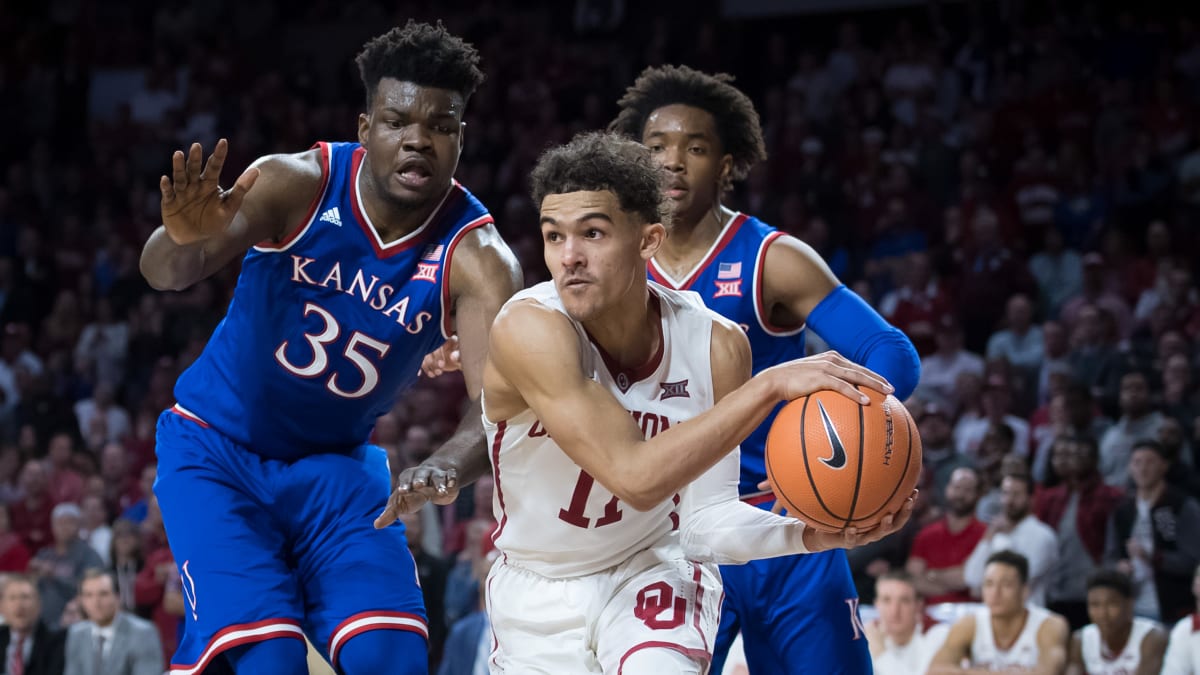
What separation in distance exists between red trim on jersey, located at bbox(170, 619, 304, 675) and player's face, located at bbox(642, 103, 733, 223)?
1822mm

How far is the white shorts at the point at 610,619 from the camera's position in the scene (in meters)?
3.51

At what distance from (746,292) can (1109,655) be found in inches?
141

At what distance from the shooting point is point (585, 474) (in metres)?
3.73

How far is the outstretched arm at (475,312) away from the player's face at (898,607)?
356 centimetres

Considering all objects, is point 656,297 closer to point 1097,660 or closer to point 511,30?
point 1097,660

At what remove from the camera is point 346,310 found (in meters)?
4.30

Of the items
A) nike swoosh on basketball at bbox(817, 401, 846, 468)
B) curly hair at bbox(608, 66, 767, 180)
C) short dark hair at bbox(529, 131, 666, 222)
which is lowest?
nike swoosh on basketball at bbox(817, 401, 846, 468)

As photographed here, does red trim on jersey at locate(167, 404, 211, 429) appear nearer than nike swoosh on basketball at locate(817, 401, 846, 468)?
No

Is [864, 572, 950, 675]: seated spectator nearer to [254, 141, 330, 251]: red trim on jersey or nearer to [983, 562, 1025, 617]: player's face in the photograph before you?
[983, 562, 1025, 617]: player's face

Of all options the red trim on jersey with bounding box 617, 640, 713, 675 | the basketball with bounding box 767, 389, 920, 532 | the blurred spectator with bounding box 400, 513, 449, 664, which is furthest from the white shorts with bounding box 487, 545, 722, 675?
the blurred spectator with bounding box 400, 513, 449, 664

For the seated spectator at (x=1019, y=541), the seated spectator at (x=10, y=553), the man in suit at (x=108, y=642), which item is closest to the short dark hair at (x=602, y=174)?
the seated spectator at (x=1019, y=541)

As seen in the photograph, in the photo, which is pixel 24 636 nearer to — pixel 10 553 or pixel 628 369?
pixel 10 553

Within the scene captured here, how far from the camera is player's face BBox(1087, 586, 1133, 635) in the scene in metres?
7.03

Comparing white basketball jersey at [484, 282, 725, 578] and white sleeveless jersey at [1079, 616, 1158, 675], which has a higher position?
white basketball jersey at [484, 282, 725, 578]
